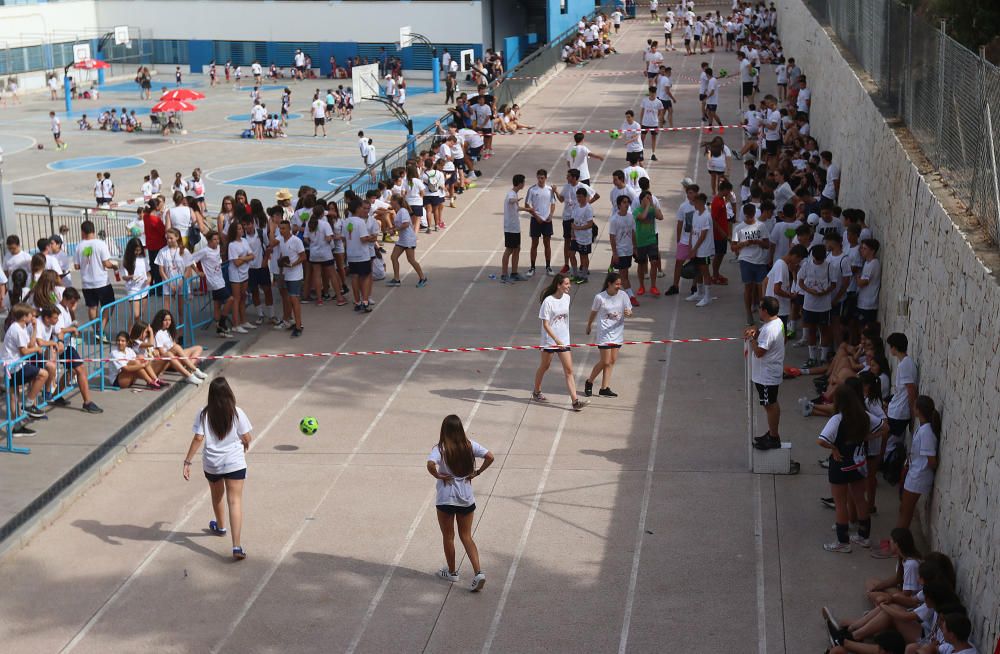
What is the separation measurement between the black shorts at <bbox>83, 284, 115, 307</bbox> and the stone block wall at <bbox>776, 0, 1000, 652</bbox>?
10433mm

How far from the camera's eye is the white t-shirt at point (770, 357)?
12.2m

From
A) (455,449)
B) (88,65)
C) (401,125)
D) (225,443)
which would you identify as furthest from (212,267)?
(88,65)

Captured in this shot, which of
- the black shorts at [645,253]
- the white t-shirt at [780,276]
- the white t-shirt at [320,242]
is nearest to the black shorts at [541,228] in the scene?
the black shorts at [645,253]

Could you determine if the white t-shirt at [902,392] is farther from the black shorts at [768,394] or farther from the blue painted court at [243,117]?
the blue painted court at [243,117]

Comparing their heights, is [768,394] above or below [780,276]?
below

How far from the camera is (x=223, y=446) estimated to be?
10.6 metres

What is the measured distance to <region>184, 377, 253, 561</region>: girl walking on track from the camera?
10.5 m

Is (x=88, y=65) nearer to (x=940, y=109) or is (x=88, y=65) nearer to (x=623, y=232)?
(x=623, y=232)

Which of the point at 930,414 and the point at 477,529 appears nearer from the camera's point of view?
the point at 930,414

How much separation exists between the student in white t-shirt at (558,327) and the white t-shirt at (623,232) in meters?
3.91

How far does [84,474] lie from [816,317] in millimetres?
8423

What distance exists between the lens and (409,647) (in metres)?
9.42

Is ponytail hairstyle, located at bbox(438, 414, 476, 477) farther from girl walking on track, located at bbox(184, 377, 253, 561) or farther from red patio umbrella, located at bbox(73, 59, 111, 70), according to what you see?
red patio umbrella, located at bbox(73, 59, 111, 70)

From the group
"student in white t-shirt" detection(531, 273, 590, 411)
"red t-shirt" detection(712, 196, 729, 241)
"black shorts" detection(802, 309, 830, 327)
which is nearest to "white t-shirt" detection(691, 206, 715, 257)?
"red t-shirt" detection(712, 196, 729, 241)
